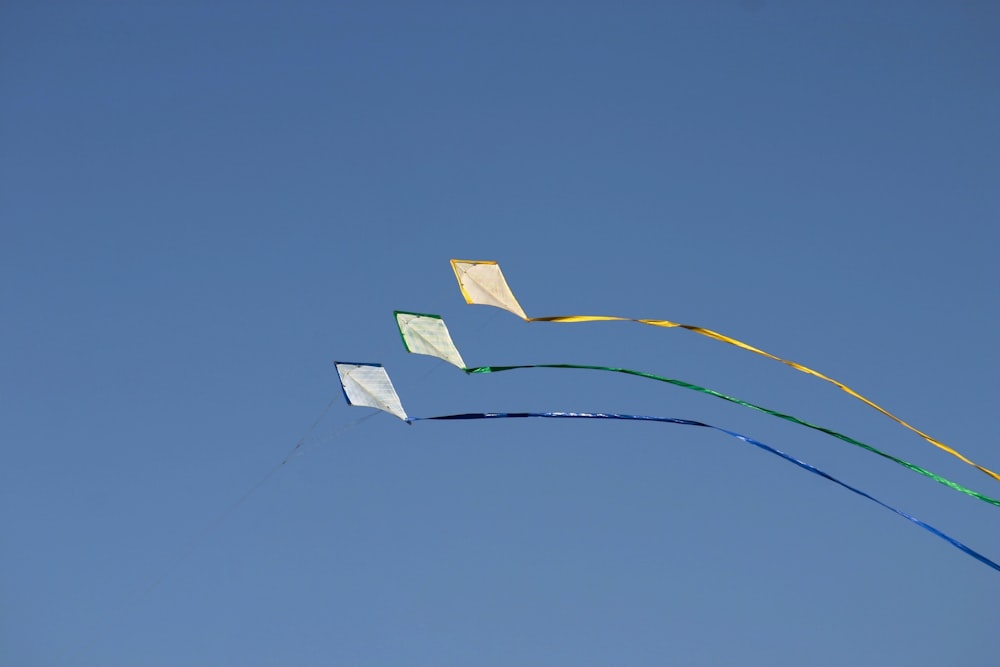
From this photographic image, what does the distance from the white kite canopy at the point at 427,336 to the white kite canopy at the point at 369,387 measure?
632 millimetres

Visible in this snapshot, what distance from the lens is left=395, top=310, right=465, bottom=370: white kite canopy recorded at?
1669 centimetres

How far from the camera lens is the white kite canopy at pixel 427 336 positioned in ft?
54.7

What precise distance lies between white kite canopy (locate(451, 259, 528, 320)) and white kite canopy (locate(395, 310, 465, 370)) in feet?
1.91

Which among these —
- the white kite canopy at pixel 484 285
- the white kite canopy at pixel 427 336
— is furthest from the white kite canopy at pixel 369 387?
the white kite canopy at pixel 484 285

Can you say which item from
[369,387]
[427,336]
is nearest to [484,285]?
[427,336]

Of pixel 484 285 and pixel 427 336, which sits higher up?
pixel 484 285

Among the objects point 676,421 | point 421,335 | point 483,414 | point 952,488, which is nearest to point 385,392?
point 421,335

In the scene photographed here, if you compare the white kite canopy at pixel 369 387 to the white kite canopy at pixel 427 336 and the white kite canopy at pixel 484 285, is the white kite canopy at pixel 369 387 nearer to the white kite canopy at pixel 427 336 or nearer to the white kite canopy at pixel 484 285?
the white kite canopy at pixel 427 336

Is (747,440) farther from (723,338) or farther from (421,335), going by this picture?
(421,335)

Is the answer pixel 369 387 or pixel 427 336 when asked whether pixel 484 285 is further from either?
pixel 369 387

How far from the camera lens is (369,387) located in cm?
1686

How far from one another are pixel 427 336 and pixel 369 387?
1.05 m

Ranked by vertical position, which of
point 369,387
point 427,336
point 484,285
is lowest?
point 369,387

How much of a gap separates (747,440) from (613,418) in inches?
65.6
